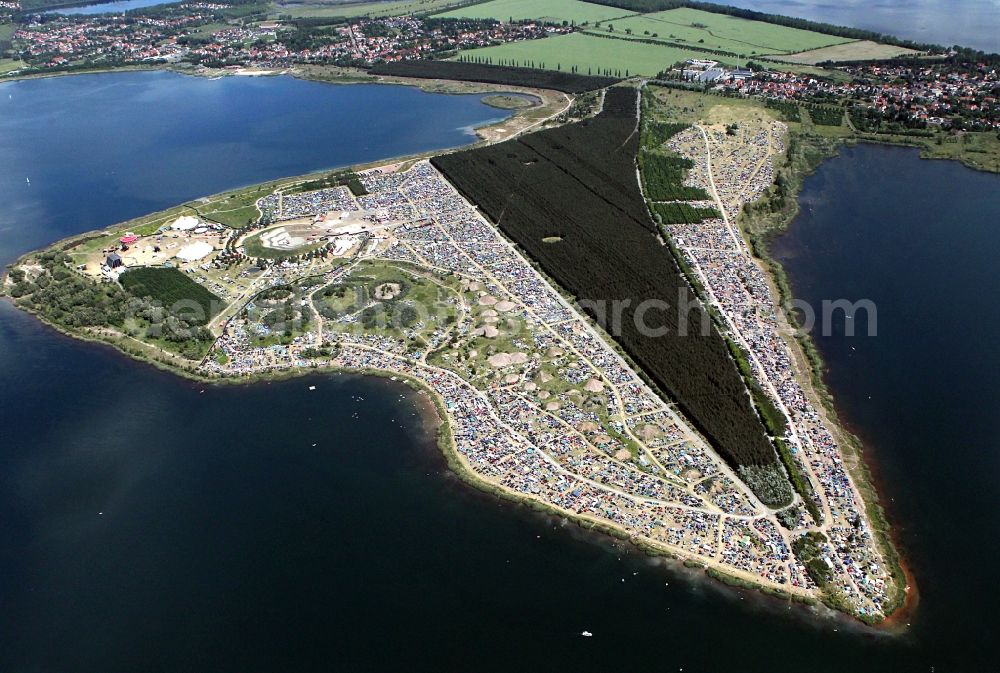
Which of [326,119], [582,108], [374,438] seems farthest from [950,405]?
[326,119]

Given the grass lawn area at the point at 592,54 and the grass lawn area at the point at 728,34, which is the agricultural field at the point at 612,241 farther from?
the grass lawn area at the point at 728,34

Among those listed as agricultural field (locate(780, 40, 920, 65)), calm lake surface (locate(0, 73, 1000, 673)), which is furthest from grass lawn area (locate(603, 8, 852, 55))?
calm lake surface (locate(0, 73, 1000, 673))

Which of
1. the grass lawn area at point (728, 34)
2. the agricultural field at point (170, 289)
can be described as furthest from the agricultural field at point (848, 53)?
the agricultural field at point (170, 289)

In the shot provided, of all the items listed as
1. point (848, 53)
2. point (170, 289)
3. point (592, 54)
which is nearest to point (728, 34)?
point (848, 53)

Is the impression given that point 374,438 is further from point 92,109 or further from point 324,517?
point 92,109

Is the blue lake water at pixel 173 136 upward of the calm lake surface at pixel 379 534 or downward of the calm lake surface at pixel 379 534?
upward

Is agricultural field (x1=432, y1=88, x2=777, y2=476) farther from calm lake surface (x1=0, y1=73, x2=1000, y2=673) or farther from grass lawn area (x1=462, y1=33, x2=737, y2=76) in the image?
grass lawn area (x1=462, y1=33, x2=737, y2=76)
